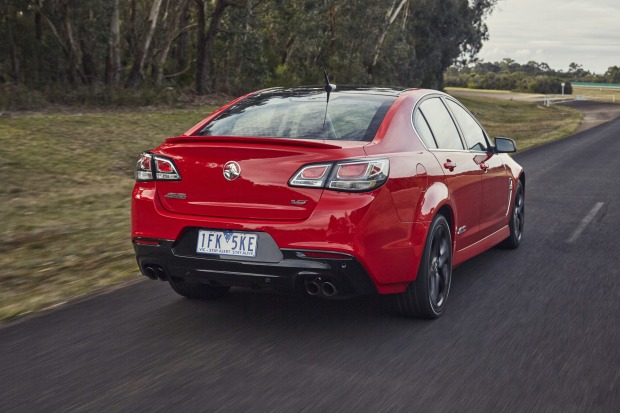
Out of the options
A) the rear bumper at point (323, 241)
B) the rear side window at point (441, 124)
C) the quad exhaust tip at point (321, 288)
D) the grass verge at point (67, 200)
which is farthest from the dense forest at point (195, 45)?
the quad exhaust tip at point (321, 288)

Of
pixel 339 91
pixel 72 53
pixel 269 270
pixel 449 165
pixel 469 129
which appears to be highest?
pixel 72 53

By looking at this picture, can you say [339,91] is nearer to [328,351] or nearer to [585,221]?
[328,351]

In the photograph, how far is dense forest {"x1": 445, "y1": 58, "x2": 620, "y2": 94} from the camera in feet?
324

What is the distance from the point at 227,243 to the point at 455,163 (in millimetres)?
2007

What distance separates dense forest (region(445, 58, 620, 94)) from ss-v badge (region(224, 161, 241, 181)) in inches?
2340

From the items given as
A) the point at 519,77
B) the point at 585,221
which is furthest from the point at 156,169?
the point at 519,77

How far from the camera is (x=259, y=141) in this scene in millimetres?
5184

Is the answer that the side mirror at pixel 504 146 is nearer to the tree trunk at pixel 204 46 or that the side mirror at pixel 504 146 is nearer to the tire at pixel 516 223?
the tire at pixel 516 223

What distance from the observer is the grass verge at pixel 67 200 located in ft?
23.6

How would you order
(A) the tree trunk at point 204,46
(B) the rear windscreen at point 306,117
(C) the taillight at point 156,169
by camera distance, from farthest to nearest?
(A) the tree trunk at point 204,46 → (B) the rear windscreen at point 306,117 → (C) the taillight at point 156,169

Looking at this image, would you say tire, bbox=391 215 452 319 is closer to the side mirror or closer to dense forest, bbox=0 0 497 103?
the side mirror

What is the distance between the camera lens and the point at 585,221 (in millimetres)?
10219

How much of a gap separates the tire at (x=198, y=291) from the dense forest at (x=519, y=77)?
58480 millimetres

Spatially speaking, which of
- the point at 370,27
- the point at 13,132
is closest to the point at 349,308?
the point at 13,132
